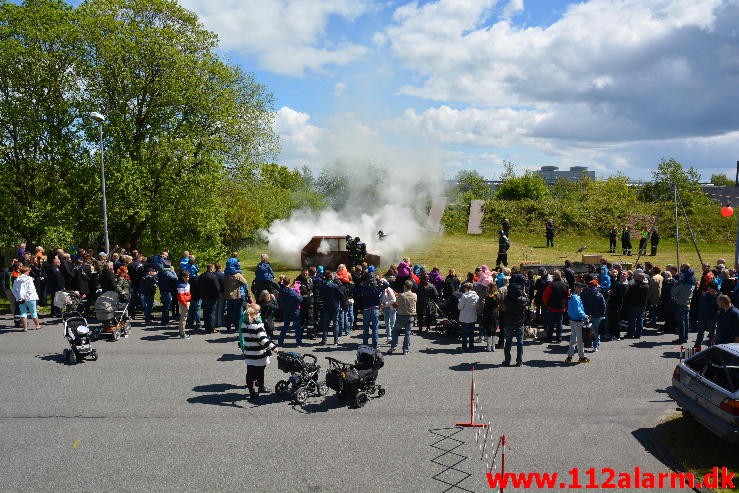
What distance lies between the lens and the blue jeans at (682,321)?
12906 mm

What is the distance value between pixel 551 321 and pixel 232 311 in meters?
7.89

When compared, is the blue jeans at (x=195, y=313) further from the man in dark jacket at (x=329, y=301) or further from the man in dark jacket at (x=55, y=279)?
the man in dark jacket at (x=55, y=279)

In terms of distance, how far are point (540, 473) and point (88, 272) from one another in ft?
44.4

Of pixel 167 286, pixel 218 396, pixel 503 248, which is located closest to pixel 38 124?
pixel 167 286

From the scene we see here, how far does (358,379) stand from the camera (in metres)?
8.99

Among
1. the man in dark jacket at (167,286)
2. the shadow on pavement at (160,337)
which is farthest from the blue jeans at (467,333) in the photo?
the man in dark jacket at (167,286)

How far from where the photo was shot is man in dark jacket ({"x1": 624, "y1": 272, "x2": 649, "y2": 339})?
1317 cm

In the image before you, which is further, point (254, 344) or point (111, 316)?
point (111, 316)

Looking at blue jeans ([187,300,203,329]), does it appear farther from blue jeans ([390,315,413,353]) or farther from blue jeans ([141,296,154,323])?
blue jeans ([390,315,413,353])

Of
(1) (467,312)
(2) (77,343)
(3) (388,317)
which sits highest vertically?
(1) (467,312)

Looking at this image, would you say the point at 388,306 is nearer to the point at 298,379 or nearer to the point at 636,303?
the point at 298,379

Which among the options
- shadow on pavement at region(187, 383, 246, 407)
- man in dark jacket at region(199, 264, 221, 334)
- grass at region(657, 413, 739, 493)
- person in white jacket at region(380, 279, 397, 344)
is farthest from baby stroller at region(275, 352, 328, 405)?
grass at region(657, 413, 739, 493)

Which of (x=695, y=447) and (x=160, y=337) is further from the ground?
(x=160, y=337)

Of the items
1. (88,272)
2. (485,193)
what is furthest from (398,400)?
(485,193)
